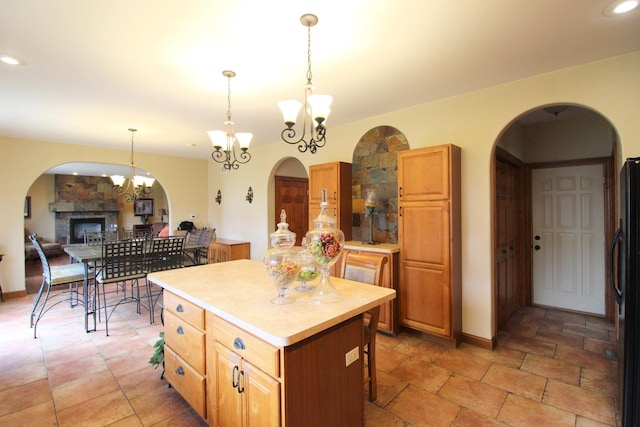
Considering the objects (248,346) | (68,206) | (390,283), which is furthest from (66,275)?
(68,206)

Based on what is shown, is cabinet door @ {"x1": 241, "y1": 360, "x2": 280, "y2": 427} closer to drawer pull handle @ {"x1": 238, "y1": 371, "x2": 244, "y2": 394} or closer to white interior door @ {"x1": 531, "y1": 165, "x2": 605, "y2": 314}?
drawer pull handle @ {"x1": 238, "y1": 371, "x2": 244, "y2": 394}

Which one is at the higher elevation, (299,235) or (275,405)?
(299,235)

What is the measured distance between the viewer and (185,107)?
3496mm

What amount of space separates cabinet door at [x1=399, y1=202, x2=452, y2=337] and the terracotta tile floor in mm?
278

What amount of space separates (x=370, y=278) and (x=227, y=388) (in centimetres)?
119

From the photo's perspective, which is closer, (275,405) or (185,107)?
(275,405)

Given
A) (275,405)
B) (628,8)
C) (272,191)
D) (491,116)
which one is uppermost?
(628,8)

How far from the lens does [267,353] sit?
1.33m

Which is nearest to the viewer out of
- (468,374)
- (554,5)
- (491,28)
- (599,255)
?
(554,5)

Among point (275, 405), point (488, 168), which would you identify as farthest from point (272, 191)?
point (275, 405)

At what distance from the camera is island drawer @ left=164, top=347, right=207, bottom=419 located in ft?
6.02

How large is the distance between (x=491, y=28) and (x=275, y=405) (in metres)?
2.53

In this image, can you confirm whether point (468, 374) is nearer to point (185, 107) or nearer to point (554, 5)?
point (554, 5)

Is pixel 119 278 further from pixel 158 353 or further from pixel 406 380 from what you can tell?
pixel 406 380
